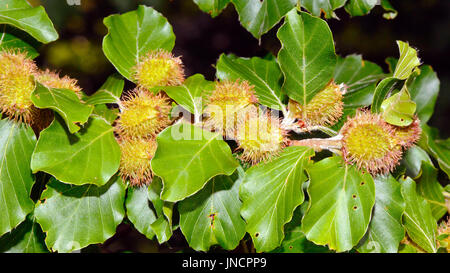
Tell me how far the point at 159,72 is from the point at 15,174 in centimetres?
42

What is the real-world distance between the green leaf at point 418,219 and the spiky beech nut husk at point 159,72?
0.68m

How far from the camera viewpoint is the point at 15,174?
1048 millimetres

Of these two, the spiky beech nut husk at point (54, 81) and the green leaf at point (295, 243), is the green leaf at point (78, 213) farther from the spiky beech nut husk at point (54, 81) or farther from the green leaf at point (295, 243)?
the green leaf at point (295, 243)

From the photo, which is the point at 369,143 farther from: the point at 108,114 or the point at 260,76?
the point at 108,114

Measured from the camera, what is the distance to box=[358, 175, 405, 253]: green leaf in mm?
1098

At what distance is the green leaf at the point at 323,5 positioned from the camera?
4.07ft

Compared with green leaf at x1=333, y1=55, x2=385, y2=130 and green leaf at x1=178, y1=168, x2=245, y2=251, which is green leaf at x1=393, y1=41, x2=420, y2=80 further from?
green leaf at x1=178, y1=168, x2=245, y2=251

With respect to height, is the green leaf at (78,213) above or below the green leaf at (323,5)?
below

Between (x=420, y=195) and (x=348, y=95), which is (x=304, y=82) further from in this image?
(x=420, y=195)

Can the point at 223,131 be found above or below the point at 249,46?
above

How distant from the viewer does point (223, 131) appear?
3.40ft

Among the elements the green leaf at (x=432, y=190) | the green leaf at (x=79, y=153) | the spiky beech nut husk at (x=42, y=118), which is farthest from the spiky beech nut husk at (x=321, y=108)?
the spiky beech nut husk at (x=42, y=118)

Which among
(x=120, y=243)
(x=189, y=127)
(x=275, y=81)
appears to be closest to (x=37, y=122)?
(x=189, y=127)

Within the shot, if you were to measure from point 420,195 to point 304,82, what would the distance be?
53cm
